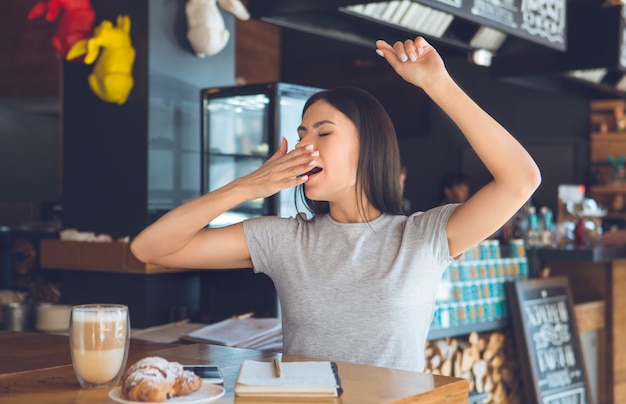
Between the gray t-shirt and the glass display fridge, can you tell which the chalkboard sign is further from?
the gray t-shirt

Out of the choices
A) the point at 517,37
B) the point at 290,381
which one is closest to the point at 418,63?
the point at 290,381

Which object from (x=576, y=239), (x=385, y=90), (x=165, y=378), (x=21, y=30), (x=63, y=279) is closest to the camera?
(x=165, y=378)

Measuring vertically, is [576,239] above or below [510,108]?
below

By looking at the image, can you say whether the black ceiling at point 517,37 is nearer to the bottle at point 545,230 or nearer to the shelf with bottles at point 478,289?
the bottle at point 545,230

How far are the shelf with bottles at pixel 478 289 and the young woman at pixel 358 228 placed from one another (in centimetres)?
180

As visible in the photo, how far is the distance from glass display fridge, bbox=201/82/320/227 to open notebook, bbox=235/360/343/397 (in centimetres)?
205

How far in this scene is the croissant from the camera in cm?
127

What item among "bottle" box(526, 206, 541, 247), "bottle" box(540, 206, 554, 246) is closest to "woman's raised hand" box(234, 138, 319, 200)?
"bottle" box(526, 206, 541, 247)

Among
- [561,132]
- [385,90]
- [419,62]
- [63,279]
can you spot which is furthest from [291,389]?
[561,132]

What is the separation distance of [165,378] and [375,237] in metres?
0.71

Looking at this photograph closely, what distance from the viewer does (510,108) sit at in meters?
9.34

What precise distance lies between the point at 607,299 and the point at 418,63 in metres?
3.37

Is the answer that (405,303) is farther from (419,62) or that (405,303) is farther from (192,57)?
(192,57)

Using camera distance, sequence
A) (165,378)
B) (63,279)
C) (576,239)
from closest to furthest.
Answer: (165,378), (63,279), (576,239)
